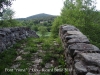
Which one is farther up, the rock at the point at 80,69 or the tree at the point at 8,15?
the tree at the point at 8,15

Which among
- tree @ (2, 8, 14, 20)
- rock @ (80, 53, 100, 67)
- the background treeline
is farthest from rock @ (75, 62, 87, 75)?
tree @ (2, 8, 14, 20)

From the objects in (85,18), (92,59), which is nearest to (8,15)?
(85,18)

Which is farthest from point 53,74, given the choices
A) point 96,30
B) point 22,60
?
point 96,30

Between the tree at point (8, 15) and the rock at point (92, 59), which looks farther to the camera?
the tree at point (8, 15)

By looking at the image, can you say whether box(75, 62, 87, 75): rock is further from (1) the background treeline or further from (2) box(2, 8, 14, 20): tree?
(2) box(2, 8, 14, 20): tree

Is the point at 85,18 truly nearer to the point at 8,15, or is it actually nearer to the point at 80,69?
the point at 80,69

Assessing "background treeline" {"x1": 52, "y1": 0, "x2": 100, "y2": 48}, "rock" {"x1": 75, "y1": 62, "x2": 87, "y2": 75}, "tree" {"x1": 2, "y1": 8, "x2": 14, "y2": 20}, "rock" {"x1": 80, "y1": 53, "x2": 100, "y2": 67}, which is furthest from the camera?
"tree" {"x1": 2, "y1": 8, "x2": 14, "y2": 20}

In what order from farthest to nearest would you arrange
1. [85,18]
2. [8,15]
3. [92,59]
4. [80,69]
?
[8,15] → [85,18] → [92,59] → [80,69]

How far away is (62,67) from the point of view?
5.19m

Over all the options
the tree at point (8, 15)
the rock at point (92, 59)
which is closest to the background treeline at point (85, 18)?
the tree at point (8, 15)

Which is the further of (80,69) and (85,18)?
(85,18)

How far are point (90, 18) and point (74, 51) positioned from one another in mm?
24467

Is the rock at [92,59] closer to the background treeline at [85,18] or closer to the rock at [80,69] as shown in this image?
the rock at [80,69]

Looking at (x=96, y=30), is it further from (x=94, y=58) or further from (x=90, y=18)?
(x=94, y=58)
